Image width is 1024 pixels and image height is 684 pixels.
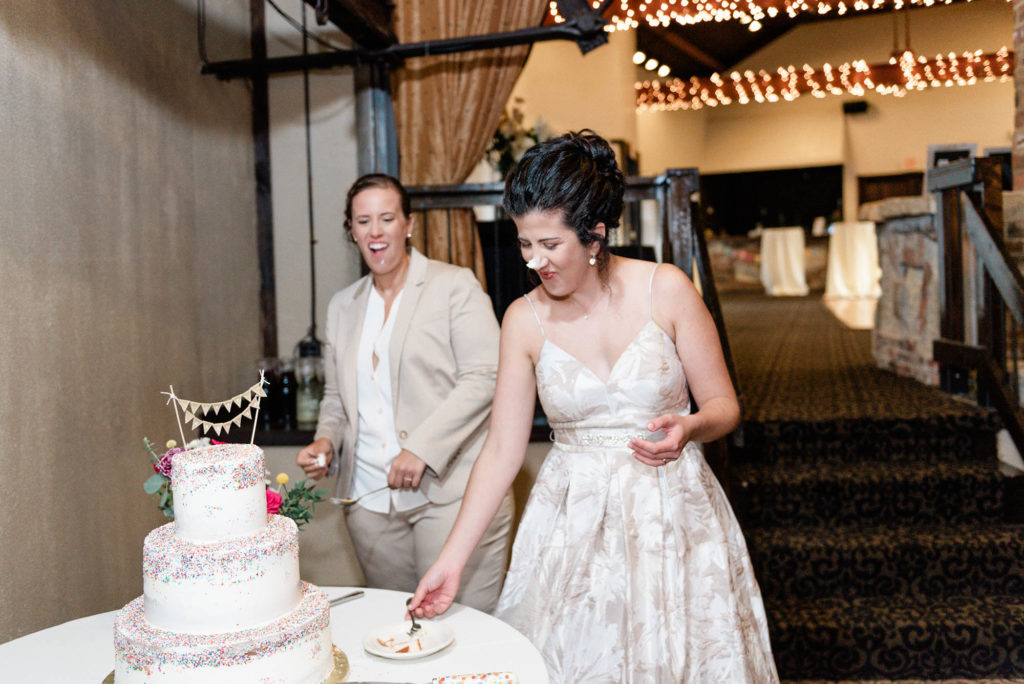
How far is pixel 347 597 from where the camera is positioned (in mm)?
1986

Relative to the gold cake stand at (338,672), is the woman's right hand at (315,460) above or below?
above

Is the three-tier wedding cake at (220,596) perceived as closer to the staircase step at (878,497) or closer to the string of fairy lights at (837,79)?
the staircase step at (878,497)

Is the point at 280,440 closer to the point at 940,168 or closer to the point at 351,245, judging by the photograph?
the point at 351,245

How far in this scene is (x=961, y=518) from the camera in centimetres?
388

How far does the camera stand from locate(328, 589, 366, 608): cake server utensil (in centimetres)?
197

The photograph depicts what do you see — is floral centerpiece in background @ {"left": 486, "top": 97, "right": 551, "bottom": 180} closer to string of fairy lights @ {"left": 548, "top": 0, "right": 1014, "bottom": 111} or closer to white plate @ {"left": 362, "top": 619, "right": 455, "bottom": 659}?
white plate @ {"left": 362, "top": 619, "right": 455, "bottom": 659}

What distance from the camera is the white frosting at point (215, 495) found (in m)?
1.42

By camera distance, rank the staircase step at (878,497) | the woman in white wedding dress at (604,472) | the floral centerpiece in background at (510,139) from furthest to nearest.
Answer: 1. the floral centerpiece in background at (510,139)
2. the staircase step at (878,497)
3. the woman in white wedding dress at (604,472)

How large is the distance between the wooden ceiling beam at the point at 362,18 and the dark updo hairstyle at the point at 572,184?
6.21 ft

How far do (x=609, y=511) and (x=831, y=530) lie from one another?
7.28 feet

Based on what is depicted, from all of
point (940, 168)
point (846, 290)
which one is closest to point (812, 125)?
point (846, 290)

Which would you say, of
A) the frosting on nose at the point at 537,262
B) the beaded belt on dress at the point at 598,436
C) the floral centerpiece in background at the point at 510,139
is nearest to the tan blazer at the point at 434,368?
the beaded belt on dress at the point at 598,436

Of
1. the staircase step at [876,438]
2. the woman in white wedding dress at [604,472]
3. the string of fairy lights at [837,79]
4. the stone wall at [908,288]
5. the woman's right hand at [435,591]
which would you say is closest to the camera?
the woman's right hand at [435,591]

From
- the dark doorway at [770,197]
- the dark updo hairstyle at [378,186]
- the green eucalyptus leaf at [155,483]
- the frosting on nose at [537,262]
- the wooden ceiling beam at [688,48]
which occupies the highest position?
the wooden ceiling beam at [688,48]
